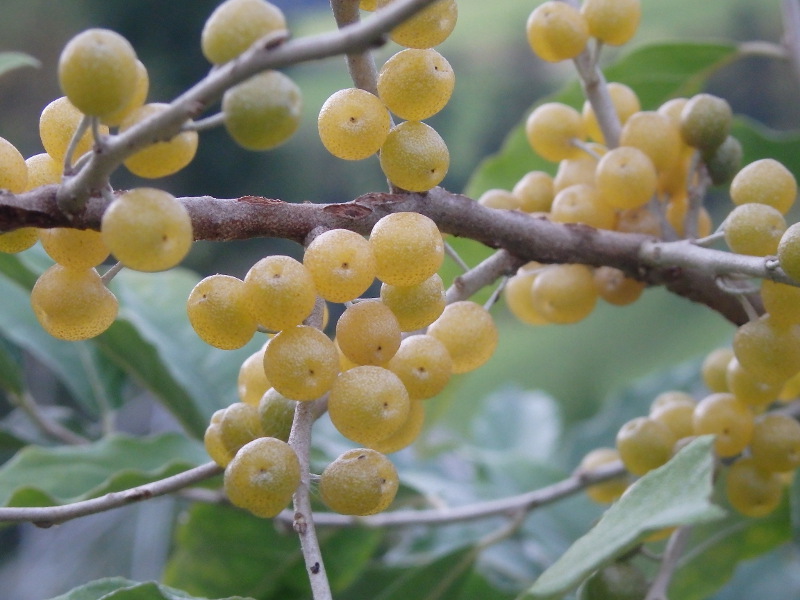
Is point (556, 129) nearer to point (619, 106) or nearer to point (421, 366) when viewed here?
point (619, 106)

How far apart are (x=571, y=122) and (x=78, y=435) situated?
2.26 feet

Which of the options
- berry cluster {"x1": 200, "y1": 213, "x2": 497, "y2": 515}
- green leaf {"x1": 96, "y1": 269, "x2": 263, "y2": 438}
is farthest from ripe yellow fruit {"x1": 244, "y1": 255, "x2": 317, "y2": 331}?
green leaf {"x1": 96, "y1": 269, "x2": 263, "y2": 438}

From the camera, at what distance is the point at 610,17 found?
58 cm

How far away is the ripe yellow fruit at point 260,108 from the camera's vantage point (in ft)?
1.02

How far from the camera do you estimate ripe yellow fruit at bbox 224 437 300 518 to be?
0.36 metres

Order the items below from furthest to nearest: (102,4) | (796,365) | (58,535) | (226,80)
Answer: (102,4) → (58,535) → (796,365) → (226,80)

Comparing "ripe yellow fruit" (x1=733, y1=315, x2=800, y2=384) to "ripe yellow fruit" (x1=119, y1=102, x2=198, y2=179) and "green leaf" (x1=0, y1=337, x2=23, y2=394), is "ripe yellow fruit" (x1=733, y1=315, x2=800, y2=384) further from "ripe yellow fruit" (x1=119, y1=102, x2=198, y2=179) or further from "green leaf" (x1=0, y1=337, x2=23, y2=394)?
"green leaf" (x1=0, y1=337, x2=23, y2=394)

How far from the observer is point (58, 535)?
4.64 feet

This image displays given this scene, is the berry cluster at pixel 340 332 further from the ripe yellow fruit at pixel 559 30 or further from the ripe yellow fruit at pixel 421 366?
the ripe yellow fruit at pixel 559 30

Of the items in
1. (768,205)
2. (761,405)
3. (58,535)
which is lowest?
(58,535)

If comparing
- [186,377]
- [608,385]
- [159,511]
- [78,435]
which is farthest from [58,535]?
[608,385]

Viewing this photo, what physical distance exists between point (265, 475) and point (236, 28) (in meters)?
0.19

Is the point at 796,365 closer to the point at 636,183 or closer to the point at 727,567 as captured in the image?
the point at 636,183

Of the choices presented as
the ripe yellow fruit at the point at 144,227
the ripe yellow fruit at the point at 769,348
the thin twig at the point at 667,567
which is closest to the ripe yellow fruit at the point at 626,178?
the ripe yellow fruit at the point at 769,348
